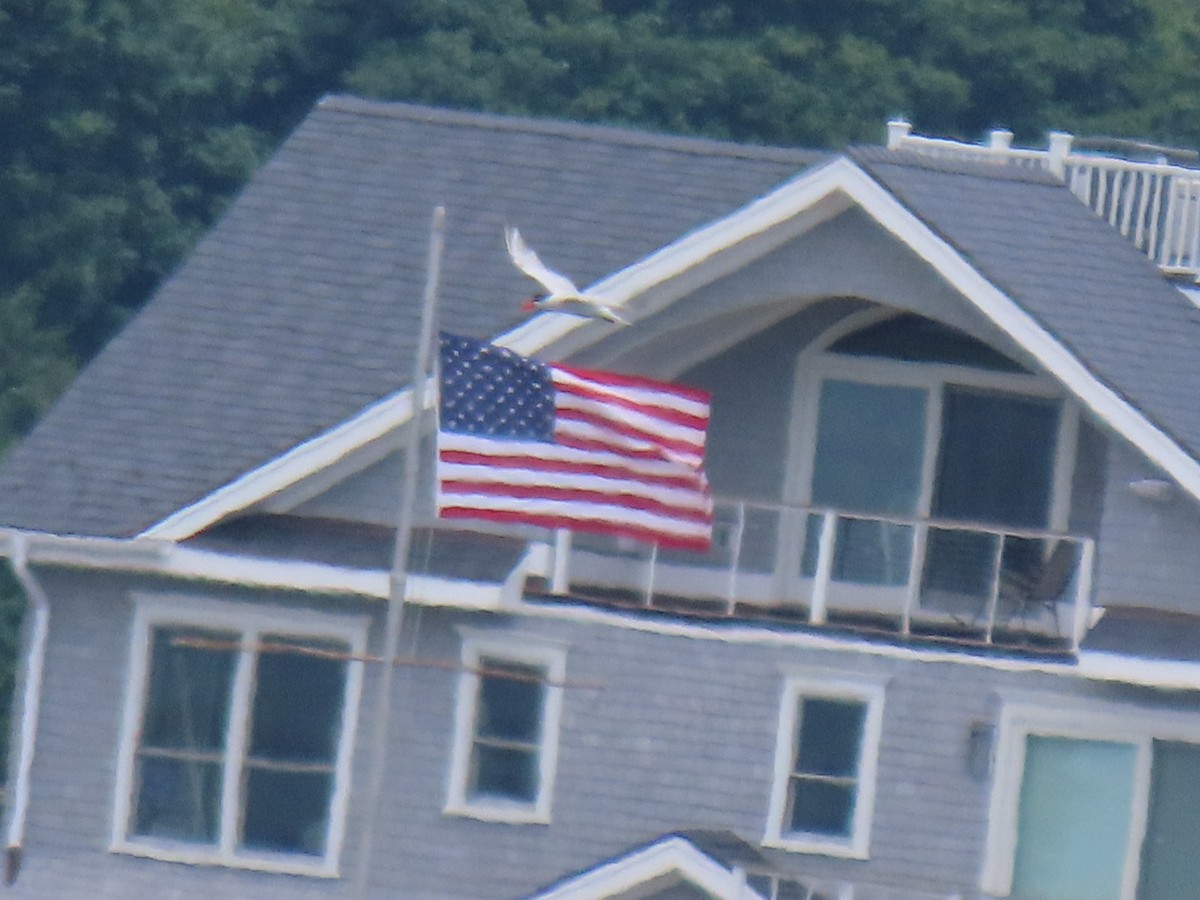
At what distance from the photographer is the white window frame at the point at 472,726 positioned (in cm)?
2422

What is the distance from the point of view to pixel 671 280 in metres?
23.7

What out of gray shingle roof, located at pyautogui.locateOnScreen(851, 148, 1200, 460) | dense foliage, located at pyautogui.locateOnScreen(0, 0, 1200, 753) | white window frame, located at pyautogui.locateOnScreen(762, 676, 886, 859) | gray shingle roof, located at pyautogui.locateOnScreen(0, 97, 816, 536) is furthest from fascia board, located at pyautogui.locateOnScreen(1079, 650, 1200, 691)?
dense foliage, located at pyautogui.locateOnScreen(0, 0, 1200, 753)

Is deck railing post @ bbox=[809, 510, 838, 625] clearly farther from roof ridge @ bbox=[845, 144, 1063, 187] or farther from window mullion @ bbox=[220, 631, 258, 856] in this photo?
window mullion @ bbox=[220, 631, 258, 856]

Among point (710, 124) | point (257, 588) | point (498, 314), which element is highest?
point (710, 124)

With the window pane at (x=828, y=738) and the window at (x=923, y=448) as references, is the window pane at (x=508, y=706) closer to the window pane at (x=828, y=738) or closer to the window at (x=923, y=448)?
the window pane at (x=828, y=738)

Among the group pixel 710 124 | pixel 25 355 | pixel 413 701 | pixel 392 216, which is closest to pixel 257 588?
pixel 413 701

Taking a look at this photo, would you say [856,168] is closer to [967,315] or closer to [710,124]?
[967,315]

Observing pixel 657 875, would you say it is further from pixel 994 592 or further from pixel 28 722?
pixel 28 722

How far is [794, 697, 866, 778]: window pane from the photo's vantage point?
24406 mm

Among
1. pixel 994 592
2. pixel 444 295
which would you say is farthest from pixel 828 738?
pixel 444 295

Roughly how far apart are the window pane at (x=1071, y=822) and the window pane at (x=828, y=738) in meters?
1.30

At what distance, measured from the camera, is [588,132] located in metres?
26.2

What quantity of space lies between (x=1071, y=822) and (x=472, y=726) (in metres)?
4.51

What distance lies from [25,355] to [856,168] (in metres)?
29.1
